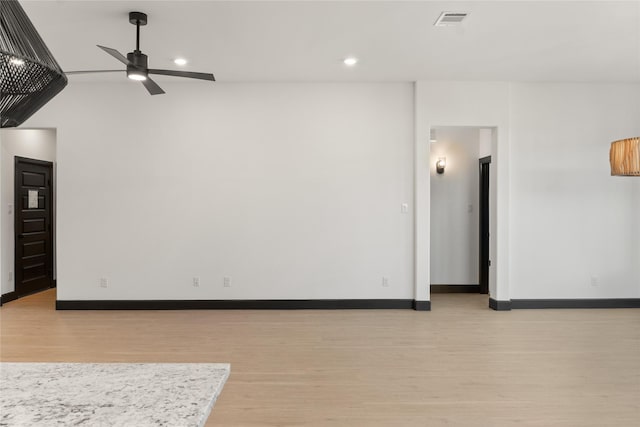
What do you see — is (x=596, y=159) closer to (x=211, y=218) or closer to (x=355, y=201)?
(x=355, y=201)

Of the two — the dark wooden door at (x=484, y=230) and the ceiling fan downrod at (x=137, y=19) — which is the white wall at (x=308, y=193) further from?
the ceiling fan downrod at (x=137, y=19)

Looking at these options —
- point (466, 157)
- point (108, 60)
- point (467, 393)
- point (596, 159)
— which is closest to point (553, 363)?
point (467, 393)

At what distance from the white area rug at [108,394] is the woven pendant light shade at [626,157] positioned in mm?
4740

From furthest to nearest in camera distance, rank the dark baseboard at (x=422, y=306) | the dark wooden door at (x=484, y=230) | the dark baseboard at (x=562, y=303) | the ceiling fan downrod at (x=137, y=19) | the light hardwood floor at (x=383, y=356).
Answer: the dark wooden door at (x=484, y=230)
the dark baseboard at (x=562, y=303)
the dark baseboard at (x=422, y=306)
the ceiling fan downrod at (x=137, y=19)
the light hardwood floor at (x=383, y=356)

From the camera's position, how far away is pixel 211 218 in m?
5.41

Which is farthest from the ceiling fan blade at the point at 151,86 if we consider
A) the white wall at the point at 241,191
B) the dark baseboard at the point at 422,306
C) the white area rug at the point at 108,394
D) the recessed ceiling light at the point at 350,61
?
the dark baseboard at the point at 422,306

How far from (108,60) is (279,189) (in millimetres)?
2447

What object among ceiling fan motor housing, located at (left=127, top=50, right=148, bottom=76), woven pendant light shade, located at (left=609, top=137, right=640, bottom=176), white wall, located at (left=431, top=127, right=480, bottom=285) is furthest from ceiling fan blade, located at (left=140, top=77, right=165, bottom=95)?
woven pendant light shade, located at (left=609, top=137, right=640, bottom=176)

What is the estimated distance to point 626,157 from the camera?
430 centimetres

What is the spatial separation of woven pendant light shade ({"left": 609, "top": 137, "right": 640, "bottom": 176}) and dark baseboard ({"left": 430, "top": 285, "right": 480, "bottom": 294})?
2714 mm

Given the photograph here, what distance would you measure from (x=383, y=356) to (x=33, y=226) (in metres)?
5.85

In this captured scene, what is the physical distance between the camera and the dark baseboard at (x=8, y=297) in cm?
564

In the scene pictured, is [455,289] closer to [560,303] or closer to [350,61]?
[560,303]

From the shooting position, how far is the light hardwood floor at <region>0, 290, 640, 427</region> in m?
2.70
